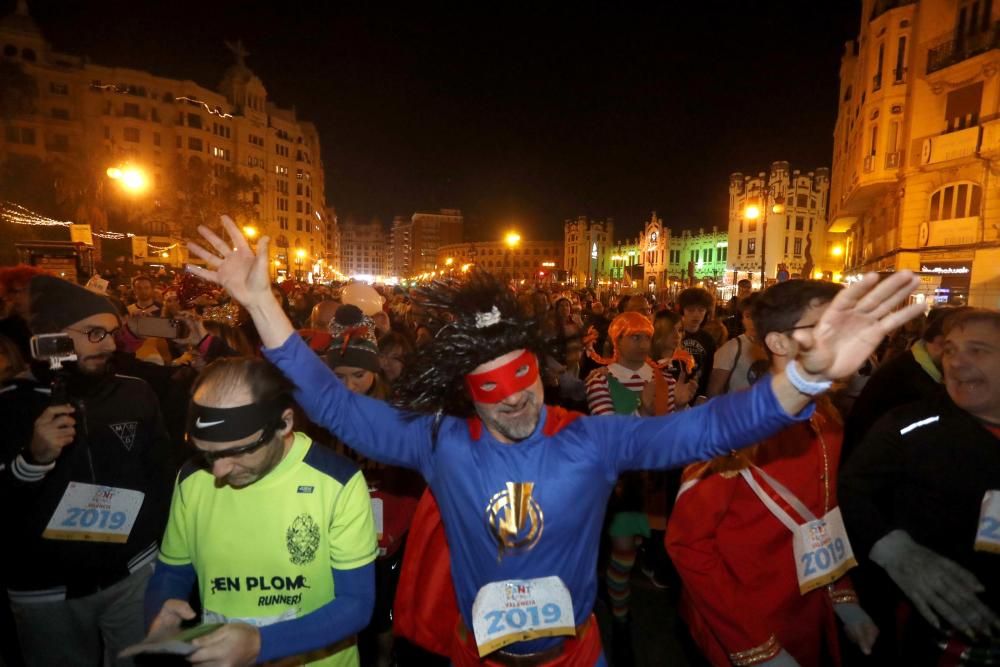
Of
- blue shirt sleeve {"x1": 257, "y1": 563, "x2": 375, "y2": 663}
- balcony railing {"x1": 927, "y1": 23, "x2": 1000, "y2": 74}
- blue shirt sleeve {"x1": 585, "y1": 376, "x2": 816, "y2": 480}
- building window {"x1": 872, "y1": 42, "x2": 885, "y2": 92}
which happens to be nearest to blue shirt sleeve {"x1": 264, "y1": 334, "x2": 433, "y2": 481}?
blue shirt sleeve {"x1": 257, "y1": 563, "x2": 375, "y2": 663}

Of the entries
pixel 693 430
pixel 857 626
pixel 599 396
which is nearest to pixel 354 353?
pixel 599 396

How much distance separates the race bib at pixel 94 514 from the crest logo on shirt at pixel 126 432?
246 mm

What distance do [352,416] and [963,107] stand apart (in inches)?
1034

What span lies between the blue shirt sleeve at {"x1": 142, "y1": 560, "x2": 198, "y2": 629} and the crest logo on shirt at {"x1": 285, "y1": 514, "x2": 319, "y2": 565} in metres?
0.53

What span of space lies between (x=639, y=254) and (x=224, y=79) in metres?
Answer: 72.5

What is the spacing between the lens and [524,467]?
2.04m

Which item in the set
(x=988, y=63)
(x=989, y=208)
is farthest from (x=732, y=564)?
(x=988, y=63)

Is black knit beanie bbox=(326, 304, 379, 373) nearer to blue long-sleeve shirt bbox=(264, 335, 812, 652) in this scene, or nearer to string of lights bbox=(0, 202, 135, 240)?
blue long-sleeve shirt bbox=(264, 335, 812, 652)

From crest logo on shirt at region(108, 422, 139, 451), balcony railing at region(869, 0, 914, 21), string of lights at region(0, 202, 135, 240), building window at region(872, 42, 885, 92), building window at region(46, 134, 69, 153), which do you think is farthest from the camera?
building window at region(46, 134, 69, 153)

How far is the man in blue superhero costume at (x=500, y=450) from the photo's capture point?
6.51 ft

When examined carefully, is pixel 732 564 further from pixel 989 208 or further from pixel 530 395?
pixel 989 208

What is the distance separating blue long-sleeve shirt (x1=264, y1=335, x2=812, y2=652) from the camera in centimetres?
202

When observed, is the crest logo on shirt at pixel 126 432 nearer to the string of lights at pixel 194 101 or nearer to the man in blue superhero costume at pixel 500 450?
the man in blue superhero costume at pixel 500 450

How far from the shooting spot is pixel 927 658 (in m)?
2.39
